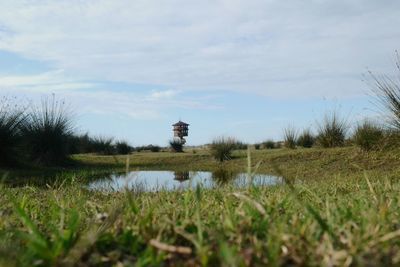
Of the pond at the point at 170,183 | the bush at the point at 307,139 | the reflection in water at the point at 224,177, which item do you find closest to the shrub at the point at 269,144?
the bush at the point at 307,139

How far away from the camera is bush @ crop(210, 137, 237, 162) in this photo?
1739cm

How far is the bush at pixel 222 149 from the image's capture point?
1739cm

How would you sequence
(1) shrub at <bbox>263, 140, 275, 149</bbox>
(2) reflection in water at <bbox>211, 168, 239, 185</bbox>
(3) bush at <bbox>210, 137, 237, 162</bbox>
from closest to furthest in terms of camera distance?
(2) reflection in water at <bbox>211, 168, 239, 185</bbox>
(3) bush at <bbox>210, 137, 237, 162</bbox>
(1) shrub at <bbox>263, 140, 275, 149</bbox>

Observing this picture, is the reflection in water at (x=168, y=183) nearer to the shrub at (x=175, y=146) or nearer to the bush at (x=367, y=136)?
the bush at (x=367, y=136)

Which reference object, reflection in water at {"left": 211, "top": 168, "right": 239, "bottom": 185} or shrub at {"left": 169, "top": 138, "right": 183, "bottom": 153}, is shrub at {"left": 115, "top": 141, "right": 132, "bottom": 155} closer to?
shrub at {"left": 169, "top": 138, "right": 183, "bottom": 153}

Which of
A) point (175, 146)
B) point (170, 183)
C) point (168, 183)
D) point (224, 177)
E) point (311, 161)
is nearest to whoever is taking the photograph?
point (168, 183)

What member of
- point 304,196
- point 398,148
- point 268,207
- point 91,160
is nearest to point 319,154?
point 398,148

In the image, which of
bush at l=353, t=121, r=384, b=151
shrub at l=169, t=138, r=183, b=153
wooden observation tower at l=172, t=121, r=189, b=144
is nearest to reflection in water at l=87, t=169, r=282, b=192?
bush at l=353, t=121, r=384, b=151

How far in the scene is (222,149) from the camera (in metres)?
17.4

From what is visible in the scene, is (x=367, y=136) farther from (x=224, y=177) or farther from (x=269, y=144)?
(x=269, y=144)

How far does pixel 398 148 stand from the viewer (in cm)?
1036

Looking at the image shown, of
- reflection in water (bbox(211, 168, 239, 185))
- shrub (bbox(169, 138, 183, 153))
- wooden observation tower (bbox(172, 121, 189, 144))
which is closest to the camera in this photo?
reflection in water (bbox(211, 168, 239, 185))

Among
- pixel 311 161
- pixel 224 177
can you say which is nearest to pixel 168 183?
pixel 224 177

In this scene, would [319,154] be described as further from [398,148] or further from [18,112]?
[18,112]
